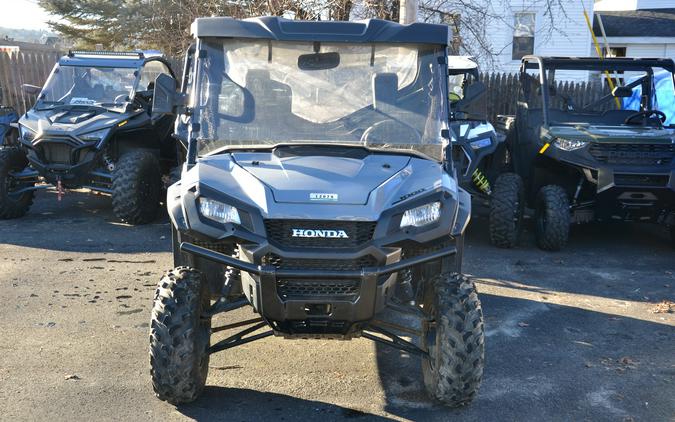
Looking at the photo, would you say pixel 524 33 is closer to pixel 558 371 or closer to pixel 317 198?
pixel 558 371

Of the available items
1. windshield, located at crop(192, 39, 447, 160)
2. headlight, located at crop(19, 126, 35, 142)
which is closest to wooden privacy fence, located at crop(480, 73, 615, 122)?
headlight, located at crop(19, 126, 35, 142)

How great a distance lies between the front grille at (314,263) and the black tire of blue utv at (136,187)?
215 inches

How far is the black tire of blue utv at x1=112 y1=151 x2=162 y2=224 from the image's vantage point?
8703 millimetres

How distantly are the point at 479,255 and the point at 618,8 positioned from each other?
23199 millimetres

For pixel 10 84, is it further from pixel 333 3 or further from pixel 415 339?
pixel 415 339

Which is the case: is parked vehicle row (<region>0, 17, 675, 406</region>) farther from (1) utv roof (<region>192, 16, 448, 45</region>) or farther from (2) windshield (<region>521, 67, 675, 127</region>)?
(2) windshield (<region>521, 67, 675, 127</region>)

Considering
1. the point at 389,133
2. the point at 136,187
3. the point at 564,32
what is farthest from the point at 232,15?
Answer: the point at 564,32

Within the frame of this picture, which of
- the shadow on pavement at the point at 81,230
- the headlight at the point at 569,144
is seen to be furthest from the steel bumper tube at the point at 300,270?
the headlight at the point at 569,144

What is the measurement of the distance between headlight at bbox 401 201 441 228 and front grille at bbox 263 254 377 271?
295 mm

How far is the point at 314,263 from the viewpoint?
3744mm

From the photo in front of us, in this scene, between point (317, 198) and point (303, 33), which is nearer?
point (317, 198)

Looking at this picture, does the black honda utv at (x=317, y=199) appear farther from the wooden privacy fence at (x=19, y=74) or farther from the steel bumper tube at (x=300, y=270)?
the wooden privacy fence at (x=19, y=74)

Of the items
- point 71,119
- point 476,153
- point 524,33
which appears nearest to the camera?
point 476,153

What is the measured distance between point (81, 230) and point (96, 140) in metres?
1.16
